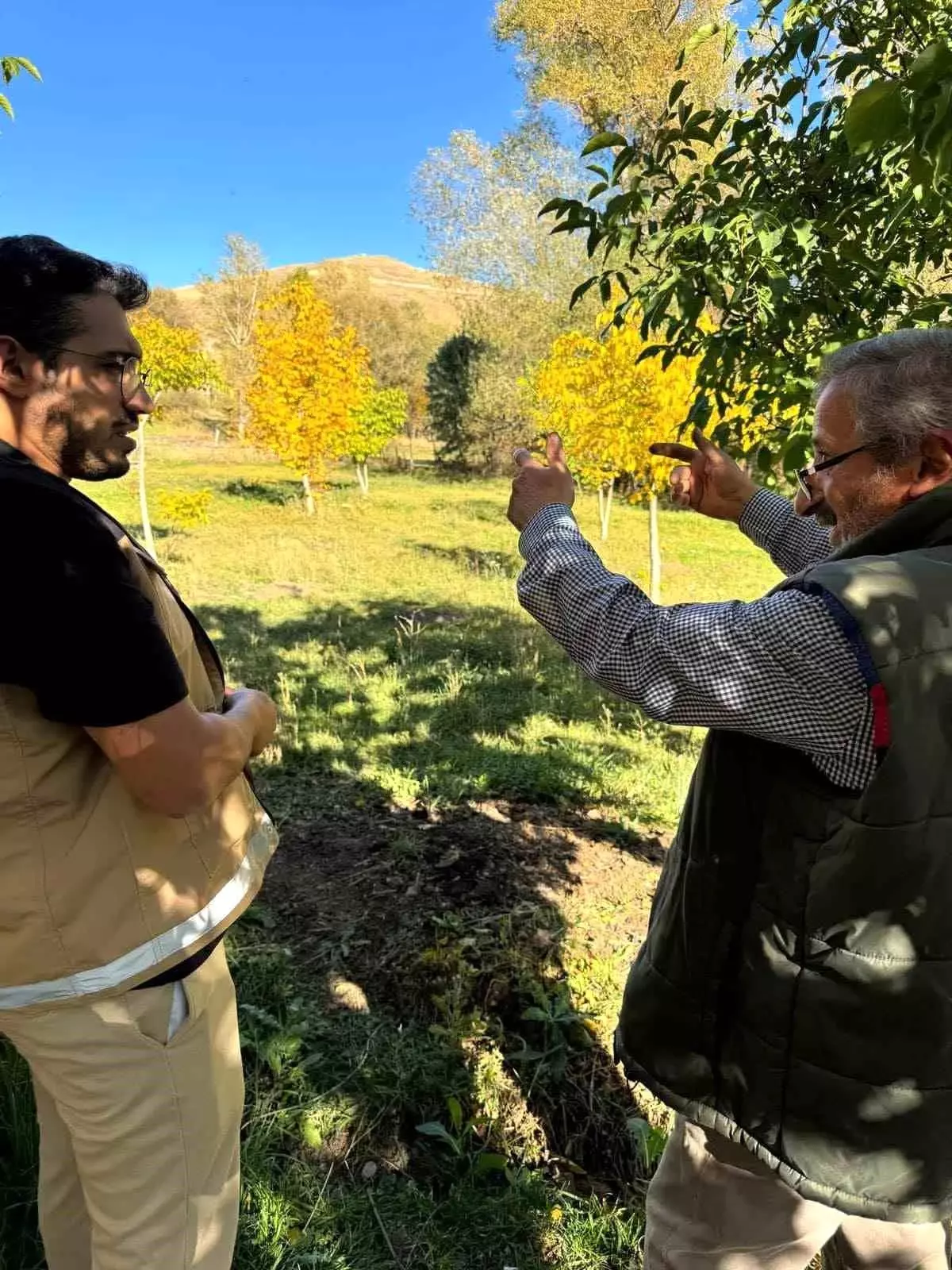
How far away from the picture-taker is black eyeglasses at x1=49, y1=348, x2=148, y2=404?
1.34m

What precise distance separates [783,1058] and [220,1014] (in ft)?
3.31

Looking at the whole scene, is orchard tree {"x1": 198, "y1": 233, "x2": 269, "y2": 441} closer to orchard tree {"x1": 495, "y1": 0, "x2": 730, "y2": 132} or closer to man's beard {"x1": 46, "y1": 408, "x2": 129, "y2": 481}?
orchard tree {"x1": 495, "y1": 0, "x2": 730, "y2": 132}

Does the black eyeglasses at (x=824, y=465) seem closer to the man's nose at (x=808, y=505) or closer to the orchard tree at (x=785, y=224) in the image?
the man's nose at (x=808, y=505)

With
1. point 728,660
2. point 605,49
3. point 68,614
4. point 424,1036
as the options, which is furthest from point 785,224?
point 605,49

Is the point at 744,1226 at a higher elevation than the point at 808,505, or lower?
lower

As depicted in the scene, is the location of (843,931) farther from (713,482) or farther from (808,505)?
(713,482)

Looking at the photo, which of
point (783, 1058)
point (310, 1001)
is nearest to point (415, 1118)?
point (310, 1001)

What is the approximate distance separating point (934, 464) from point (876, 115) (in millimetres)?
586

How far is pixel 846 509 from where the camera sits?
1.34 metres

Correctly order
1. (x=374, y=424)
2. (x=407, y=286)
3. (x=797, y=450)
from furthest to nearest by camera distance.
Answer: (x=407, y=286) < (x=374, y=424) < (x=797, y=450)

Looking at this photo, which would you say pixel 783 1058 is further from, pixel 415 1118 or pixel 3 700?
pixel 415 1118

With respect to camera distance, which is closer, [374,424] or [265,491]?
[265,491]

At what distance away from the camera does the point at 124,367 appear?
4.65 feet

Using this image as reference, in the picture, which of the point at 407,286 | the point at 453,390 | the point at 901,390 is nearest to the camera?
the point at 901,390
